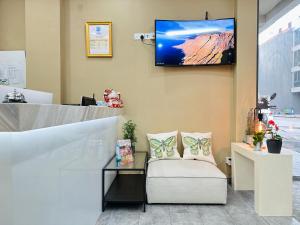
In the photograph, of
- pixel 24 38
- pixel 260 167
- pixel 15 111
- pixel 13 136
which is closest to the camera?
pixel 15 111

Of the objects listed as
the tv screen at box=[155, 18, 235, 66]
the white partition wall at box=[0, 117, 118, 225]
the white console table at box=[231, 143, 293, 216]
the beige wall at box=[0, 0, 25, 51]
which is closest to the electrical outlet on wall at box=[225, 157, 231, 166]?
the white console table at box=[231, 143, 293, 216]

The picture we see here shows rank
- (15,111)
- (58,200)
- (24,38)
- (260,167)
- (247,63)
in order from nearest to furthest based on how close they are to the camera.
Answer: (15,111), (58,200), (260,167), (247,63), (24,38)

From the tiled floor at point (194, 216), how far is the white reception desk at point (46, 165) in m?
0.41

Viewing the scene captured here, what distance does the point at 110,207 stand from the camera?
9.04ft

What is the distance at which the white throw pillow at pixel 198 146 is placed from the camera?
11.1ft

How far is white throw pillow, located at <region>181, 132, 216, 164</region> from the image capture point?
3379mm

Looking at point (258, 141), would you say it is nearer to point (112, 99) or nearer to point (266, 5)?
point (112, 99)

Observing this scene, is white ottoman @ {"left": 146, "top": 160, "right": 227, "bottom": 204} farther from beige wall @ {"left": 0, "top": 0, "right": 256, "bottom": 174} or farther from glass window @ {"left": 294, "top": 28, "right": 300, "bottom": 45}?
glass window @ {"left": 294, "top": 28, "right": 300, "bottom": 45}

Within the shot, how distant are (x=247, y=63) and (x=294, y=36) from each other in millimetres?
1007

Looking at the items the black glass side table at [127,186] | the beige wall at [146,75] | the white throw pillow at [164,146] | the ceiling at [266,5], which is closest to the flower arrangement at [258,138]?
the beige wall at [146,75]

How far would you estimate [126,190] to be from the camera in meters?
2.93

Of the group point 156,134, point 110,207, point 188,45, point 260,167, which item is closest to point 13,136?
point 110,207

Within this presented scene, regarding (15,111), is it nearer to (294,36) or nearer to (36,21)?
(36,21)

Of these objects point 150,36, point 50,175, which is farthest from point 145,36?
point 50,175
